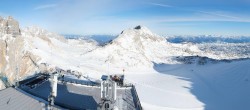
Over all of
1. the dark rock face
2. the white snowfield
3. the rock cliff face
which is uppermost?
the dark rock face

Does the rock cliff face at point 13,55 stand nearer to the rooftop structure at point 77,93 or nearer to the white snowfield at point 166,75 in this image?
the white snowfield at point 166,75

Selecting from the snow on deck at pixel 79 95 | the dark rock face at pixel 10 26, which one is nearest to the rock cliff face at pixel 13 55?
the dark rock face at pixel 10 26

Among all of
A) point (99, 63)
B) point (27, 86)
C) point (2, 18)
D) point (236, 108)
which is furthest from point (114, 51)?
point (27, 86)

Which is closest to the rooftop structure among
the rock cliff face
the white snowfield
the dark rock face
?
the white snowfield

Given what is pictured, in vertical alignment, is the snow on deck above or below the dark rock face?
below

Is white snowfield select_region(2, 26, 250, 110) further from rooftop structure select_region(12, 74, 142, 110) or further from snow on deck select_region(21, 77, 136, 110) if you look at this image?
snow on deck select_region(21, 77, 136, 110)

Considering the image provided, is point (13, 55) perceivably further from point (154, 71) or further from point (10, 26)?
point (154, 71)

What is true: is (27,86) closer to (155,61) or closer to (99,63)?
(99,63)

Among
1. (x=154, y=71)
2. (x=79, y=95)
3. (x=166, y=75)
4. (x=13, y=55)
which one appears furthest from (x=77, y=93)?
(x=154, y=71)
